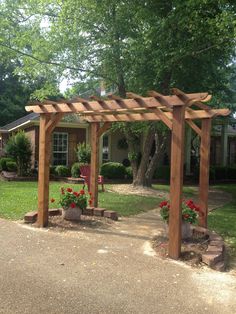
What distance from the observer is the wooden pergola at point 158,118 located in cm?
641

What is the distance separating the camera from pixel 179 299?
4.61 m

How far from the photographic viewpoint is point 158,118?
8.81m

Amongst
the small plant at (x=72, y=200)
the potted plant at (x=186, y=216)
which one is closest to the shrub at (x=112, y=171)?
the small plant at (x=72, y=200)

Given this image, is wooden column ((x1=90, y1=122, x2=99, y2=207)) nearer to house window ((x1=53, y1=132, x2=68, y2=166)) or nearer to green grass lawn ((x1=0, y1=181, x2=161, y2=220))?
green grass lawn ((x1=0, y1=181, x2=161, y2=220))

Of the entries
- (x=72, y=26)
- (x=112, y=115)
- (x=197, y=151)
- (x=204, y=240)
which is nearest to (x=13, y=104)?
(x=197, y=151)

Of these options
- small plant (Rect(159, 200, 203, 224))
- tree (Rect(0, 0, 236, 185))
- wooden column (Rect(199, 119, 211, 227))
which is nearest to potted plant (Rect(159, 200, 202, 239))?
small plant (Rect(159, 200, 203, 224))

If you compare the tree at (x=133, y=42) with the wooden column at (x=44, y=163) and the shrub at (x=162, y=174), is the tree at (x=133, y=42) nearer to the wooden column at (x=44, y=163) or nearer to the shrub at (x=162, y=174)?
the shrub at (x=162, y=174)

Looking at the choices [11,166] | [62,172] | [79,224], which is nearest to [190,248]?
[79,224]

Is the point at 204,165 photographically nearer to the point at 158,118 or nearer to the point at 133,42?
the point at 158,118

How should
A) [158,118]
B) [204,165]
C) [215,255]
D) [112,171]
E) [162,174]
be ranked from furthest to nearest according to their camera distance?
[162,174] → [112,171] → [158,118] → [204,165] → [215,255]

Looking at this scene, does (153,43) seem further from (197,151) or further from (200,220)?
(197,151)

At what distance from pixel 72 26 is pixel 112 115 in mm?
5825

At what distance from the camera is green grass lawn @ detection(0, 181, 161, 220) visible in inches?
393

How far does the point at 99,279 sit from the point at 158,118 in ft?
14.7
